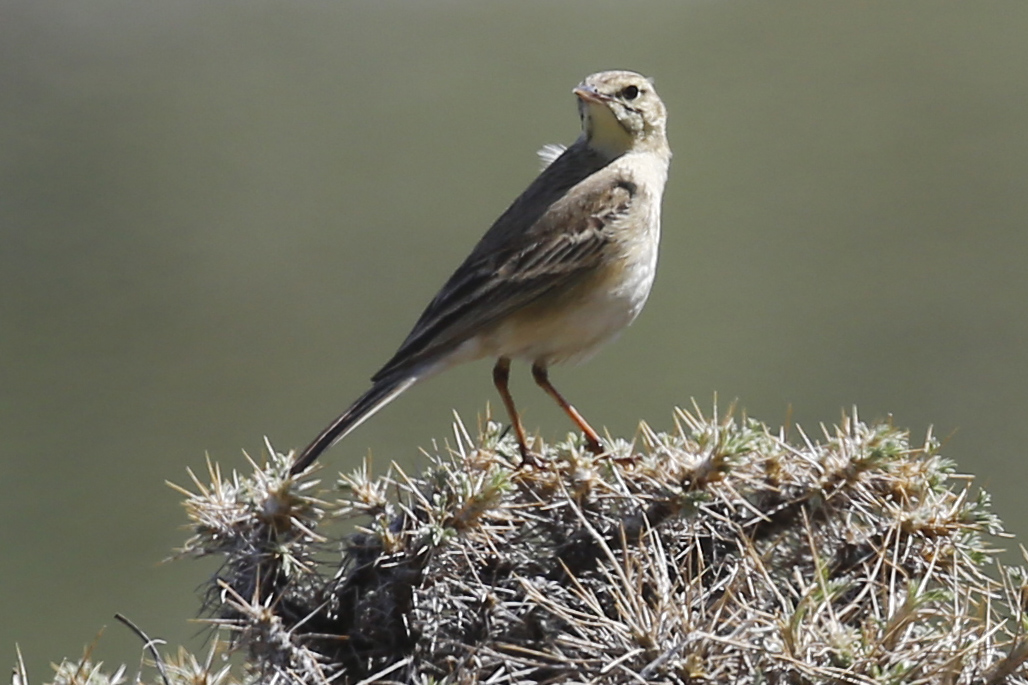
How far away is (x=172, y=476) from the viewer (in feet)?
42.5

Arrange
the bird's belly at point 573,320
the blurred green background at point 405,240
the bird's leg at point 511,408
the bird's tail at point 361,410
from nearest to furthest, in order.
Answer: the bird's leg at point 511,408
the bird's tail at point 361,410
the bird's belly at point 573,320
the blurred green background at point 405,240

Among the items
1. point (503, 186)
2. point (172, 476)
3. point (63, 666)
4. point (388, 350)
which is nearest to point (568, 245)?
point (63, 666)

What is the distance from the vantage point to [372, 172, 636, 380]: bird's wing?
19.1 ft

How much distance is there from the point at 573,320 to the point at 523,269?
0.31 m

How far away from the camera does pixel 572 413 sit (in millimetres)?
5816

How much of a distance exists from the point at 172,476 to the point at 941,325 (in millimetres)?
8210

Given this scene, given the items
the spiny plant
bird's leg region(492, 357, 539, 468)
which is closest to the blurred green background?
bird's leg region(492, 357, 539, 468)

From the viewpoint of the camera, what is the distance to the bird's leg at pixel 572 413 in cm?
482

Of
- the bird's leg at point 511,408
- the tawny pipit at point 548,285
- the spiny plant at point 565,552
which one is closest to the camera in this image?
the spiny plant at point 565,552

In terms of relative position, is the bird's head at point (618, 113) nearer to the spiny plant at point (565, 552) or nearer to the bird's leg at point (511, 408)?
the bird's leg at point (511, 408)

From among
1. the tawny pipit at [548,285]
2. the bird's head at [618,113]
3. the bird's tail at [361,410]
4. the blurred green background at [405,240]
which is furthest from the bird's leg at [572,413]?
the blurred green background at [405,240]

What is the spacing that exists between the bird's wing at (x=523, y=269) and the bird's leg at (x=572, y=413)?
17.6 inches

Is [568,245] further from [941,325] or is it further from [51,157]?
[51,157]

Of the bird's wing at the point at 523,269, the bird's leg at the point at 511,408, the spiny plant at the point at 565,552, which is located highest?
the bird's wing at the point at 523,269
